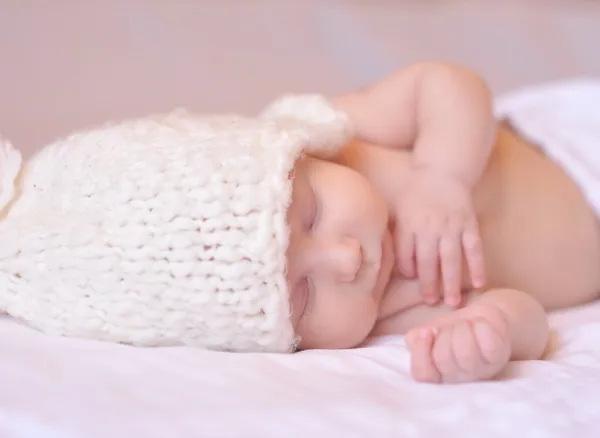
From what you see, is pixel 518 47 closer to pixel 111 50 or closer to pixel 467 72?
pixel 467 72

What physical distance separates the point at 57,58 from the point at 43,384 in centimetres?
89

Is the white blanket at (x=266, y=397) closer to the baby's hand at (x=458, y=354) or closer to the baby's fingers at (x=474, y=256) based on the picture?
the baby's hand at (x=458, y=354)

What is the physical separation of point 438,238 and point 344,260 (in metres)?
0.14

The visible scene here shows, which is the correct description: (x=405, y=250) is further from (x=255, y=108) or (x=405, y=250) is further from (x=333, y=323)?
(x=255, y=108)

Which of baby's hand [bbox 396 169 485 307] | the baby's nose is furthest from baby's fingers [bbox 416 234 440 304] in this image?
the baby's nose

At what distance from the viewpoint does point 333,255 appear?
0.74 meters

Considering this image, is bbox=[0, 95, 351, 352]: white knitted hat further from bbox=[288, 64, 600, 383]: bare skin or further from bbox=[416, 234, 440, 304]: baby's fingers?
bbox=[416, 234, 440, 304]: baby's fingers

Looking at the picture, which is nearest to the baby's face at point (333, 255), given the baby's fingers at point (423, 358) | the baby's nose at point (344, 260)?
the baby's nose at point (344, 260)

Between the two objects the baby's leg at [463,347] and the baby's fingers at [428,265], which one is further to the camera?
the baby's fingers at [428,265]

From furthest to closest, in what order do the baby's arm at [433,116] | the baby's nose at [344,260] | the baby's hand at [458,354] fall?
1. the baby's arm at [433,116]
2. the baby's nose at [344,260]
3. the baby's hand at [458,354]

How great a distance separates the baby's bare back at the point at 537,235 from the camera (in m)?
0.94

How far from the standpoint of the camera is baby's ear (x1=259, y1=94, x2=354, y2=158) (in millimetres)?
813

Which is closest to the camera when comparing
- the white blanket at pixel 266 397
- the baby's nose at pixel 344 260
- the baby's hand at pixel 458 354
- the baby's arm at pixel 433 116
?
the white blanket at pixel 266 397

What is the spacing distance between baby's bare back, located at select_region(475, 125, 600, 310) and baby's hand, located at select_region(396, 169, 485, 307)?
10 centimetres
